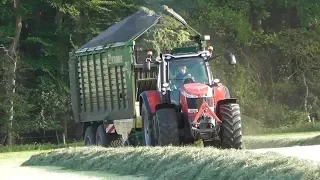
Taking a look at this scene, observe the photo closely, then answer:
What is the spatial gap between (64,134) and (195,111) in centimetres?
2279

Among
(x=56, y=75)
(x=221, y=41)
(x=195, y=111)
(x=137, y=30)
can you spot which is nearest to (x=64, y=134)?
(x=56, y=75)

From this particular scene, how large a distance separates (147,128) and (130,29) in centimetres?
397

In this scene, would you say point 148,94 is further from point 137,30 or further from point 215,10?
point 215,10

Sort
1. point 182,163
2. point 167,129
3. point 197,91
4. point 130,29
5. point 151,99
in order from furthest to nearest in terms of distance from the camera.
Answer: point 130,29 < point 151,99 < point 197,91 < point 167,129 < point 182,163

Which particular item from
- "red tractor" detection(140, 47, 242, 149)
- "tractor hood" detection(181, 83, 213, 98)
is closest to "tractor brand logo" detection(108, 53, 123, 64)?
"red tractor" detection(140, 47, 242, 149)

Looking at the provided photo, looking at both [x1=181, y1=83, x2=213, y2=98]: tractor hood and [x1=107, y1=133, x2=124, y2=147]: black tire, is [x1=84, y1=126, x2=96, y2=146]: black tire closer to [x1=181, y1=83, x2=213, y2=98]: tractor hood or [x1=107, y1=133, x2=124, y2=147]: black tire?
[x1=107, y1=133, x2=124, y2=147]: black tire

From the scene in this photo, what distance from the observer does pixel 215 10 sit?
4150cm

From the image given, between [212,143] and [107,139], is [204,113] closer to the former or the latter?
[212,143]

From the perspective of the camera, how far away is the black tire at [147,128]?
19.0 metres

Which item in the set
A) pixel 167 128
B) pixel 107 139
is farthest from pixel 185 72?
pixel 107 139

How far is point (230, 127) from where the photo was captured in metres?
17.8

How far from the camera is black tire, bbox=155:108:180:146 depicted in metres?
17.7

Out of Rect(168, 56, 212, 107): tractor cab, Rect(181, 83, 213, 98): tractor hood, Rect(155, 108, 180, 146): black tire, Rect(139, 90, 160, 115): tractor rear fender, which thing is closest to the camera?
Rect(155, 108, 180, 146): black tire

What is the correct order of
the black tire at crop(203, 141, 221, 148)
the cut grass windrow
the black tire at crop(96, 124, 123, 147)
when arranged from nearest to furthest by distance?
the cut grass windrow
the black tire at crop(203, 141, 221, 148)
the black tire at crop(96, 124, 123, 147)
